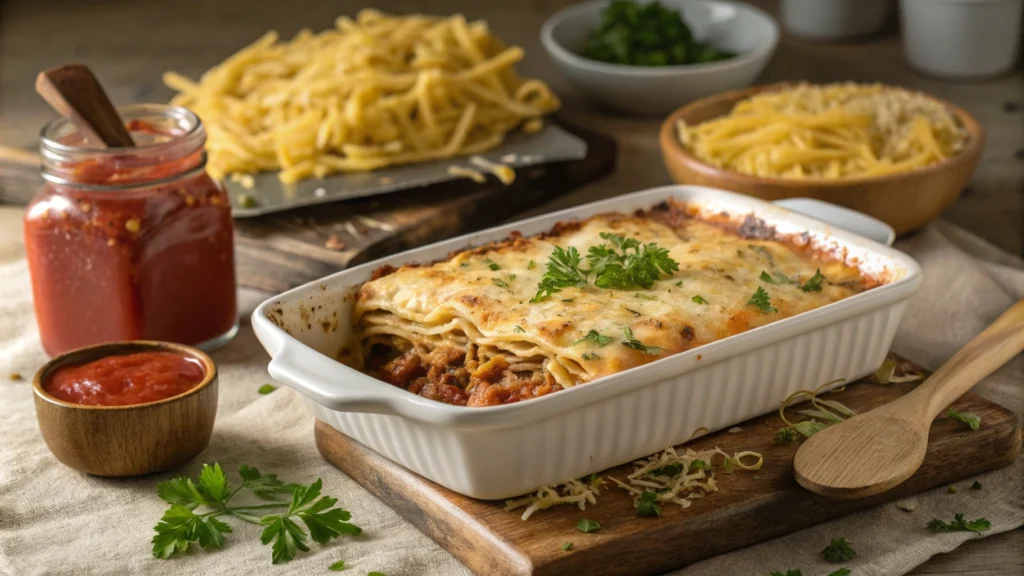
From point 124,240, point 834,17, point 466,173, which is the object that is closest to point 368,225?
point 466,173

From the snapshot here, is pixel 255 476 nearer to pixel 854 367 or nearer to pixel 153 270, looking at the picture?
pixel 153 270

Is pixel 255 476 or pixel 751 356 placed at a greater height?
pixel 751 356

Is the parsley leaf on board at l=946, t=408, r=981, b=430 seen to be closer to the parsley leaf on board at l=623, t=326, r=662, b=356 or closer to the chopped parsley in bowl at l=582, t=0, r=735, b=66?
the parsley leaf on board at l=623, t=326, r=662, b=356

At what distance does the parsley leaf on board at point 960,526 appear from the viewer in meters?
2.80

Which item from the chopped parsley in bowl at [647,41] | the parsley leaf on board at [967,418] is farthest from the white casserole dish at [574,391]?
the chopped parsley in bowl at [647,41]

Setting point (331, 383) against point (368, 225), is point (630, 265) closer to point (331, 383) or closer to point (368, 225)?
point (331, 383)

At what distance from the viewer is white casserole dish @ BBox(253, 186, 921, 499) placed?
8.41ft

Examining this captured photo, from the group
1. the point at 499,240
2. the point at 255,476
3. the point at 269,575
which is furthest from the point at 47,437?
the point at 499,240

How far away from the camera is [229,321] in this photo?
12.6 ft

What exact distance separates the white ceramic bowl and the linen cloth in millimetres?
1910

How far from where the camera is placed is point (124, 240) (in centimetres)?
351

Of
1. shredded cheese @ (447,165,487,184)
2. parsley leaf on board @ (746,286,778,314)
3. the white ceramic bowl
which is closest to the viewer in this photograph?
parsley leaf on board @ (746,286,778,314)

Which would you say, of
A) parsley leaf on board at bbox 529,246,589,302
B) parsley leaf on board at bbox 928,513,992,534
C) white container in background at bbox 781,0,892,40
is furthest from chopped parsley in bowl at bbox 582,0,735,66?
parsley leaf on board at bbox 928,513,992,534

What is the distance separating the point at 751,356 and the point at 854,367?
45cm
